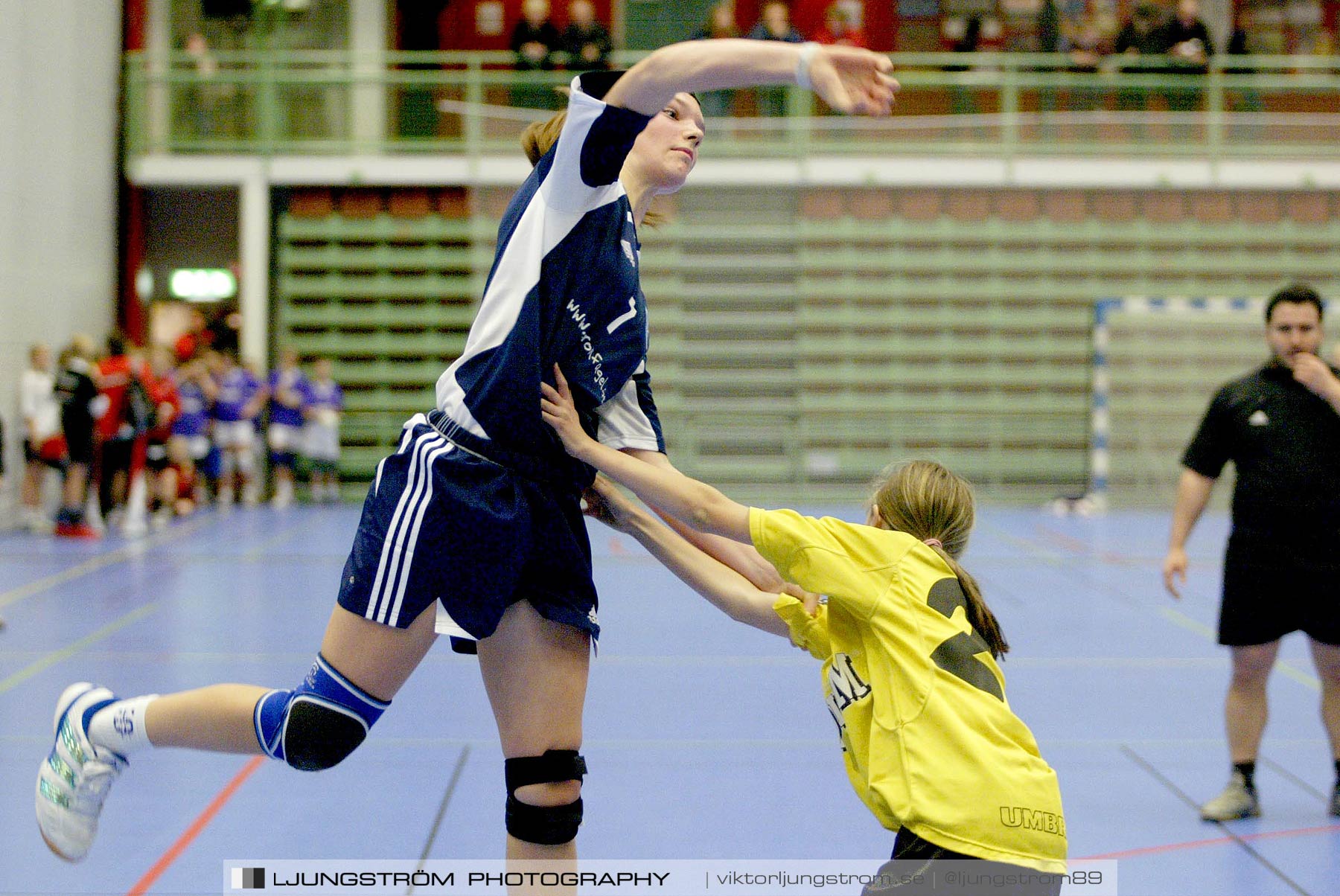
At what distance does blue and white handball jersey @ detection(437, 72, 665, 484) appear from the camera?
2133mm

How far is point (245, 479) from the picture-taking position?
14.4 m

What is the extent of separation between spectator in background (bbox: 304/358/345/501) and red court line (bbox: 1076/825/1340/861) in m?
11.9

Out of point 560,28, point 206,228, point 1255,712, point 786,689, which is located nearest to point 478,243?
point 560,28

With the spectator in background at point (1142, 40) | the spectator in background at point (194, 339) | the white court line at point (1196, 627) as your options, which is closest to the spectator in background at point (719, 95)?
the spectator in background at point (1142, 40)

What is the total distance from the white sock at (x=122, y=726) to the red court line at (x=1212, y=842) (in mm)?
2561

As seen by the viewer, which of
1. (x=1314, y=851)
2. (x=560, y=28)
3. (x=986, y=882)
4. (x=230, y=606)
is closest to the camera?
(x=986, y=882)

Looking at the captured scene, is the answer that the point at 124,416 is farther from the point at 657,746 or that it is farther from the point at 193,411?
the point at 657,746

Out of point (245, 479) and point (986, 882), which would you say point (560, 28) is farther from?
point (986, 882)

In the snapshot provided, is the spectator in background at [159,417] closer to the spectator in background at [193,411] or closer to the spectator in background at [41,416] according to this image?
the spectator in background at [193,411]

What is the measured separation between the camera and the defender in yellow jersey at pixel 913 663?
206cm

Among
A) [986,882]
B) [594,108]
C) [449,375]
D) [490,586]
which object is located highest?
[594,108]

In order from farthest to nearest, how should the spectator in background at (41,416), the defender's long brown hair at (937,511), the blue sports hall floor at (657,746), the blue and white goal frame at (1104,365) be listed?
the blue and white goal frame at (1104,365) → the spectator in background at (41,416) → the blue sports hall floor at (657,746) → the defender's long brown hair at (937,511)

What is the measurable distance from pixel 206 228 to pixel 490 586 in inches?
634

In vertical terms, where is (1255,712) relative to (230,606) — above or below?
above
